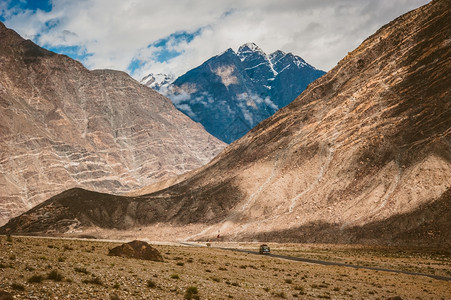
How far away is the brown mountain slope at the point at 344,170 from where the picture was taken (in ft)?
299

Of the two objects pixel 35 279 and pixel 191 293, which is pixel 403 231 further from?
pixel 35 279

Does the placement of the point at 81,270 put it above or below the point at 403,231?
above

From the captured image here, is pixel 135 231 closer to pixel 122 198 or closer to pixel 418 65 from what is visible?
pixel 122 198

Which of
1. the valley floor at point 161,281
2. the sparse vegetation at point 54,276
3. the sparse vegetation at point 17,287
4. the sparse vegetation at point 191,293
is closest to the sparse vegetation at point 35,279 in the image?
the valley floor at point 161,281

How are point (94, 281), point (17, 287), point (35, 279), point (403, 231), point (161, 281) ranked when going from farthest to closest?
point (403, 231)
point (161, 281)
point (94, 281)
point (35, 279)
point (17, 287)

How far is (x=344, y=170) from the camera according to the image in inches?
4456

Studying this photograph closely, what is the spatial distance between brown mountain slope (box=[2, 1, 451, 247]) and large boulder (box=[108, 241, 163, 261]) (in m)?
61.7

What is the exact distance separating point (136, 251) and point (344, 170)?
298ft

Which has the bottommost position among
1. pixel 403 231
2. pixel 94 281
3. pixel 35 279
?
pixel 403 231

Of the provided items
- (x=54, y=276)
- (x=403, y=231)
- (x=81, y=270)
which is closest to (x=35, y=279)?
(x=54, y=276)

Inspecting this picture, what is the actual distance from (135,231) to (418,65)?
322 ft

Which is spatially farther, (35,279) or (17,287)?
(35,279)

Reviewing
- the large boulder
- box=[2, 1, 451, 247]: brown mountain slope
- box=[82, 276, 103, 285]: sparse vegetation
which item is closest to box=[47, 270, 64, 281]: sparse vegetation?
box=[82, 276, 103, 285]: sparse vegetation

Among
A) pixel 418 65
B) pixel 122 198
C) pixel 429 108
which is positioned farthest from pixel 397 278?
pixel 122 198
